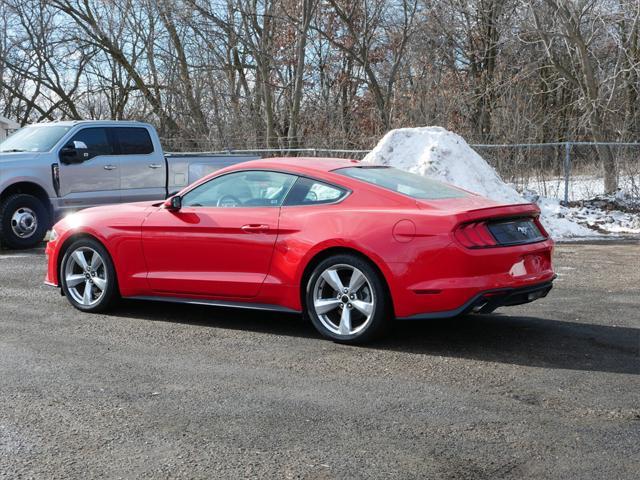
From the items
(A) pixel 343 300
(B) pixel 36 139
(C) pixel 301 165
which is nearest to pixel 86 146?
(B) pixel 36 139

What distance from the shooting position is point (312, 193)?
21.6 feet

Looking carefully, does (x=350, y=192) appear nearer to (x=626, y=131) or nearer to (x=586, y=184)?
(x=586, y=184)

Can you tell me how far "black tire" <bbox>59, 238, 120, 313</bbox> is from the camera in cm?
741

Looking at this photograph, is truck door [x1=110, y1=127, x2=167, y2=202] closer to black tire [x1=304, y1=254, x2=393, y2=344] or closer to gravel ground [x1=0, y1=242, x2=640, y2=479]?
gravel ground [x1=0, y1=242, x2=640, y2=479]

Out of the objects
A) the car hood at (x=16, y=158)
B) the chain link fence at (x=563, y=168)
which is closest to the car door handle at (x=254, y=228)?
the car hood at (x=16, y=158)

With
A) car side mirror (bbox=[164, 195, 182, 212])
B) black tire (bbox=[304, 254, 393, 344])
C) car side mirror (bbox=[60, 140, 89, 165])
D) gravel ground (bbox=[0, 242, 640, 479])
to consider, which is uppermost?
car side mirror (bbox=[60, 140, 89, 165])

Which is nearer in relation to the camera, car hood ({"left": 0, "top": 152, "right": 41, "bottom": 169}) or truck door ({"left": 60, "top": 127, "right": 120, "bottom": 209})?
car hood ({"left": 0, "top": 152, "right": 41, "bottom": 169})

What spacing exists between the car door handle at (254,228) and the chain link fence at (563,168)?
11.2 meters

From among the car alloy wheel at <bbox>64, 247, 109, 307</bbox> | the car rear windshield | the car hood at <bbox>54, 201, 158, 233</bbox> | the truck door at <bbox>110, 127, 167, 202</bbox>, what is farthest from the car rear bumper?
the truck door at <bbox>110, 127, 167, 202</bbox>

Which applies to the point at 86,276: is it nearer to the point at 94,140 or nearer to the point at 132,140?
the point at 94,140

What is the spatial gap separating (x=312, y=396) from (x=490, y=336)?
6.99 ft

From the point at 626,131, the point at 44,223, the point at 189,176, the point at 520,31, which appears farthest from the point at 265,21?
the point at 44,223

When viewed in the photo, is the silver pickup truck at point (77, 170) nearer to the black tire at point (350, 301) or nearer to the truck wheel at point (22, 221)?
the truck wheel at point (22, 221)

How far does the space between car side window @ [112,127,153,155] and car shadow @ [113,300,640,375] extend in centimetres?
620
